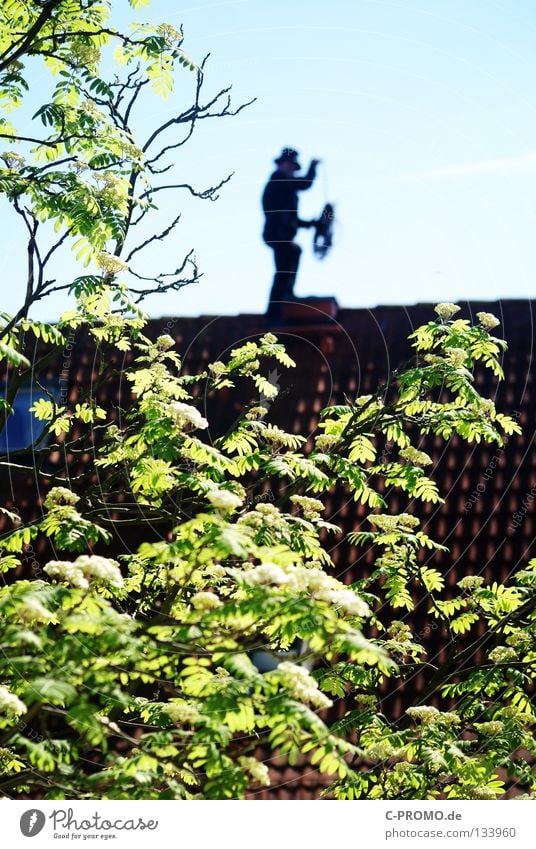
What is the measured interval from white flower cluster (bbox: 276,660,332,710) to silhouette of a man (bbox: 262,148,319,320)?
2.03m

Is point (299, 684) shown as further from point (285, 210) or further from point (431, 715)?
point (285, 210)

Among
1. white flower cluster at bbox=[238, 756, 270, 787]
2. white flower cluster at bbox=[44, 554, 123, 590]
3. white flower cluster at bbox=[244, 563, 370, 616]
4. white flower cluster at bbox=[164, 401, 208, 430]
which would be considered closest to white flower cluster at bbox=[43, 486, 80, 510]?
white flower cluster at bbox=[164, 401, 208, 430]

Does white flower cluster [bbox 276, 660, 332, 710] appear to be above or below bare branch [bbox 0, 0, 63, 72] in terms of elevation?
below

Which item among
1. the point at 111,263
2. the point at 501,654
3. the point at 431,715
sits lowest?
the point at 431,715

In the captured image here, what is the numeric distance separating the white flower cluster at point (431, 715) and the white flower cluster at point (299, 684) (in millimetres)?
1143

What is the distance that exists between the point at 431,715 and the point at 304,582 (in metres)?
1.28

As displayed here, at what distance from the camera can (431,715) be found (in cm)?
345

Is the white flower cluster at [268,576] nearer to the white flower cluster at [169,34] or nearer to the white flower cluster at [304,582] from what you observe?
the white flower cluster at [304,582]

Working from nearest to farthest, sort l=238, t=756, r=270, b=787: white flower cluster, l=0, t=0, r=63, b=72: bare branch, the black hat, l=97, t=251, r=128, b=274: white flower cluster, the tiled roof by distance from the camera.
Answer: l=238, t=756, r=270, b=787: white flower cluster, l=97, t=251, r=128, b=274: white flower cluster, l=0, t=0, r=63, b=72: bare branch, the black hat, the tiled roof

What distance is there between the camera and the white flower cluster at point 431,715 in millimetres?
3395

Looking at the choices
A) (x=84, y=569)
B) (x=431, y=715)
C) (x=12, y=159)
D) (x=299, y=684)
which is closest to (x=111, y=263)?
(x=12, y=159)

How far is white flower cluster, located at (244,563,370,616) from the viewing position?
234 cm

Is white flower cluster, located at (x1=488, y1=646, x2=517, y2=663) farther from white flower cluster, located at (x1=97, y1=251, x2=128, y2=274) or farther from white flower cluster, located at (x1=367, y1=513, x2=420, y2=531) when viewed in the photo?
white flower cluster, located at (x1=97, y1=251, x2=128, y2=274)
